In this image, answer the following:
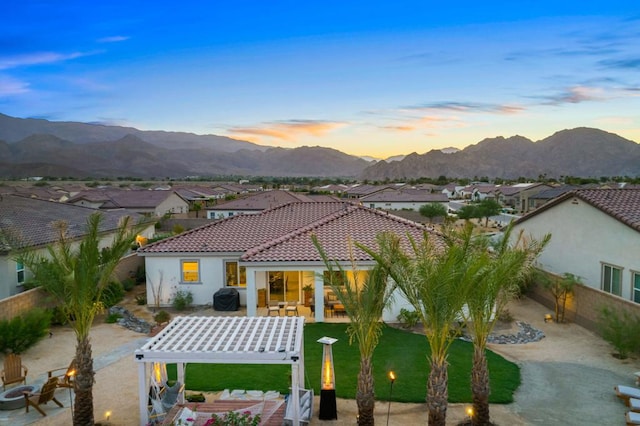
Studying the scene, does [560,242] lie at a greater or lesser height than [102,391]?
greater

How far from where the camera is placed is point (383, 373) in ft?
46.7

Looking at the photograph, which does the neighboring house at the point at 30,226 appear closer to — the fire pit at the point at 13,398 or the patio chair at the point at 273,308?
the fire pit at the point at 13,398

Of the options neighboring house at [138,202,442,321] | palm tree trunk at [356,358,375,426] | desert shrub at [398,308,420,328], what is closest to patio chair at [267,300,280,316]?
neighboring house at [138,202,442,321]

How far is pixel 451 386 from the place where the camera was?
13.3 meters

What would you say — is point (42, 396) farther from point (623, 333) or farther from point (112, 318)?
point (623, 333)

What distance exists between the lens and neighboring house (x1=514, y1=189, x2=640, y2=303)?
18406mm

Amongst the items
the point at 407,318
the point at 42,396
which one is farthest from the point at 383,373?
the point at 42,396

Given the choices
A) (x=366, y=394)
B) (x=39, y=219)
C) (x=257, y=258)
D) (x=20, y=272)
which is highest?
(x=39, y=219)

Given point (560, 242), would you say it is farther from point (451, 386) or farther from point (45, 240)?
point (45, 240)

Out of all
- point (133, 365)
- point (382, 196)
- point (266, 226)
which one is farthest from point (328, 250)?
point (382, 196)

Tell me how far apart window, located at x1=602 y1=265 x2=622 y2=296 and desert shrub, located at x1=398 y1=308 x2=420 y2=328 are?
25.7 feet

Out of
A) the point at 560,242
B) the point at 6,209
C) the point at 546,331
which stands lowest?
the point at 546,331

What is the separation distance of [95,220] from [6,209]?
19082 millimetres

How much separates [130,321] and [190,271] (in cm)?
340
